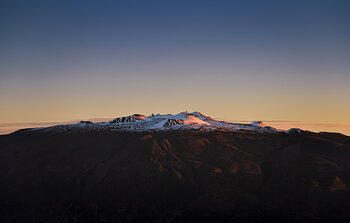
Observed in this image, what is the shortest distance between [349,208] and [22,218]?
381 ft

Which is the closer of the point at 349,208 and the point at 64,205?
the point at 349,208

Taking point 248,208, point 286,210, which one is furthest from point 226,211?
point 286,210

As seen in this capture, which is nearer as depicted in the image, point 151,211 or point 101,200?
point 151,211

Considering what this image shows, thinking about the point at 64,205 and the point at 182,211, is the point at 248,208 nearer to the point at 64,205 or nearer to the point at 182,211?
the point at 182,211

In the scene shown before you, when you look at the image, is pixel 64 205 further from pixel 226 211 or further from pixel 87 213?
pixel 226 211

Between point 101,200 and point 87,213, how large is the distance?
10.1m

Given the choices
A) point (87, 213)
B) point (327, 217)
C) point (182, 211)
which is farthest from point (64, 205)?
point (327, 217)

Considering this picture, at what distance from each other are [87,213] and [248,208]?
5788 centimetres

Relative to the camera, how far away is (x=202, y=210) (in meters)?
186

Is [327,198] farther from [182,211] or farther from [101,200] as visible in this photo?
[101,200]

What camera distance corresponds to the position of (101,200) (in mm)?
199500

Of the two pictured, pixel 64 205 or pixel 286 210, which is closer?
pixel 286 210

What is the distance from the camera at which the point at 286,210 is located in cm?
18400

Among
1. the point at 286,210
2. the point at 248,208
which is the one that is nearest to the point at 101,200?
the point at 248,208
